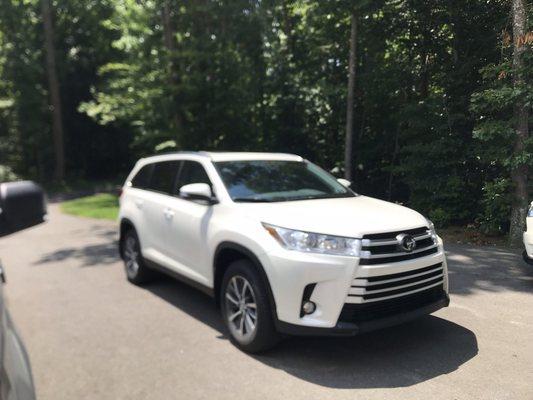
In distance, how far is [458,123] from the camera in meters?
8.79

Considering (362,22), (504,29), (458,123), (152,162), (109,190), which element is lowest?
(109,190)

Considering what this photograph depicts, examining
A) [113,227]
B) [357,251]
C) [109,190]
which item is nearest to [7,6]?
[109,190]

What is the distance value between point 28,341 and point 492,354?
429cm

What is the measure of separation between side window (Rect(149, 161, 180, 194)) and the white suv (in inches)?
13.4

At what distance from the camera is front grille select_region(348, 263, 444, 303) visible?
12.0 ft

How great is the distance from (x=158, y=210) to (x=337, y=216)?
102 inches

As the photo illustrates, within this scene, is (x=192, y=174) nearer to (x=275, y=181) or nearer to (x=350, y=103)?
(x=275, y=181)

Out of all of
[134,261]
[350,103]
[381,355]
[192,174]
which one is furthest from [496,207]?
[134,261]

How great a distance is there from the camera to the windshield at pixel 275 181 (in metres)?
4.85

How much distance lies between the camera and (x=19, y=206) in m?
1.95

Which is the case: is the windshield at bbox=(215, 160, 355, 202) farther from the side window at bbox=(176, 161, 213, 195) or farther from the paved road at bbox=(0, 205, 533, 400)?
the paved road at bbox=(0, 205, 533, 400)

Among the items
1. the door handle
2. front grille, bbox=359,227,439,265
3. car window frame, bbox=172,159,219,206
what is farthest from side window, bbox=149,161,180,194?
front grille, bbox=359,227,439,265

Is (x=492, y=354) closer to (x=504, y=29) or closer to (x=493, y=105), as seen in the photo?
(x=493, y=105)

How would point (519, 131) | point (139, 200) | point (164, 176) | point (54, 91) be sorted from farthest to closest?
point (54, 91) < point (519, 131) < point (139, 200) < point (164, 176)
